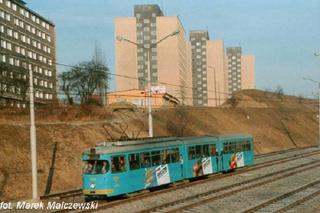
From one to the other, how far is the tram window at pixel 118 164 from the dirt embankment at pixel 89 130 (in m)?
6.72

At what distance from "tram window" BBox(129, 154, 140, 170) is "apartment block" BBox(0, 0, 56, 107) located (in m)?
65.5

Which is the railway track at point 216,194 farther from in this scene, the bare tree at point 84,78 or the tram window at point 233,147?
the bare tree at point 84,78

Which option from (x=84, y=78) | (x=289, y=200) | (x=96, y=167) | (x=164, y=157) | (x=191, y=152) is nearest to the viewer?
(x=289, y=200)

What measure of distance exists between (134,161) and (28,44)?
89.9m

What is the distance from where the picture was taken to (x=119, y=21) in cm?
15488

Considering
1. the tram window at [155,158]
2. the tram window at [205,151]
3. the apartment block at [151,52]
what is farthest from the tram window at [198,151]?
the apartment block at [151,52]

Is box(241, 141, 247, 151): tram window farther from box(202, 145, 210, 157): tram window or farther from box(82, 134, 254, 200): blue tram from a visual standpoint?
box(202, 145, 210, 157): tram window

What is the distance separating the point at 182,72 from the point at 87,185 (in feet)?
446

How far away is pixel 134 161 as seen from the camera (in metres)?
25.9

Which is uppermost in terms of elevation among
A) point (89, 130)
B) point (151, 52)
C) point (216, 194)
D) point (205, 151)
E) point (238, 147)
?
point (151, 52)

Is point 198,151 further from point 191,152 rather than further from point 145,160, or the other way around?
point 145,160

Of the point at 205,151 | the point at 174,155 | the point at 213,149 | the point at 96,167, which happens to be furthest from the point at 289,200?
the point at 213,149

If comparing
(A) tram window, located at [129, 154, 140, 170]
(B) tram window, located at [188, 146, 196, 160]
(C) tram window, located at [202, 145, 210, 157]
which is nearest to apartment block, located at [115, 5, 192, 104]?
(C) tram window, located at [202, 145, 210, 157]

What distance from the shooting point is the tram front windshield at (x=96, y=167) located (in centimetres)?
2430
